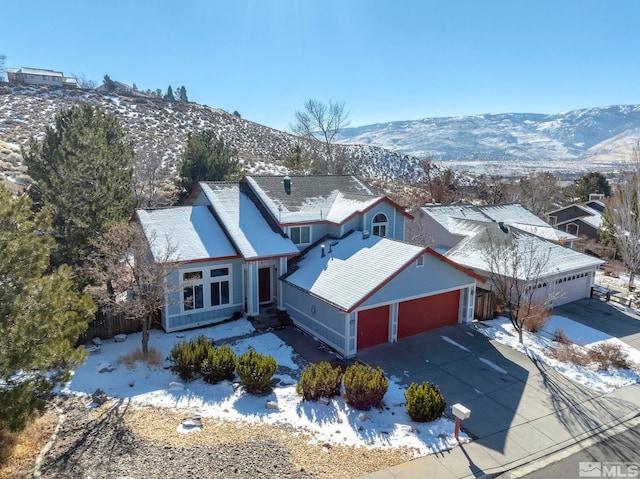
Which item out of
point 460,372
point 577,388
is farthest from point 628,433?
point 460,372

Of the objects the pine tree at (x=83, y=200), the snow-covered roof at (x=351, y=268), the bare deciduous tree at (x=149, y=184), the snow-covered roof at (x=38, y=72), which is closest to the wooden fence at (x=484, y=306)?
the snow-covered roof at (x=351, y=268)

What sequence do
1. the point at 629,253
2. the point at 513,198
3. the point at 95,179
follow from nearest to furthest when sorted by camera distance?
the point at 95,179 → the point at 629,253 → the point at 513,198

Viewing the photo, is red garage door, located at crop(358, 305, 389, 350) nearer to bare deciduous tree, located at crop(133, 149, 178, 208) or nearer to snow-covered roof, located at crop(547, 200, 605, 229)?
bare deciduous tree, located at crop(133, 149, 178, 208)

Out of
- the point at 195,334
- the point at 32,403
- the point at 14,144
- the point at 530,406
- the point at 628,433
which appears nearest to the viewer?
the point at 32,403

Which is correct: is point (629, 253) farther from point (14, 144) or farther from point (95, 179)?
point (14, 144)

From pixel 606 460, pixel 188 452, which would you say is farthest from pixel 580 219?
pixel 188 452

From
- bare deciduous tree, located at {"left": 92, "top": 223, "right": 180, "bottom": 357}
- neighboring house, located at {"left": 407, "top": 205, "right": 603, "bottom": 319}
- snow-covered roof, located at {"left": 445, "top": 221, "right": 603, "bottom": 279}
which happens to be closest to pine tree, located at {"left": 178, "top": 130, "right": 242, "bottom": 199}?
neighboring house, located at {"left": 407, "top": 205, "right": 603, "bottom": 319}

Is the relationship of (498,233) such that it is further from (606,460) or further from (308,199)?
(606,460)
